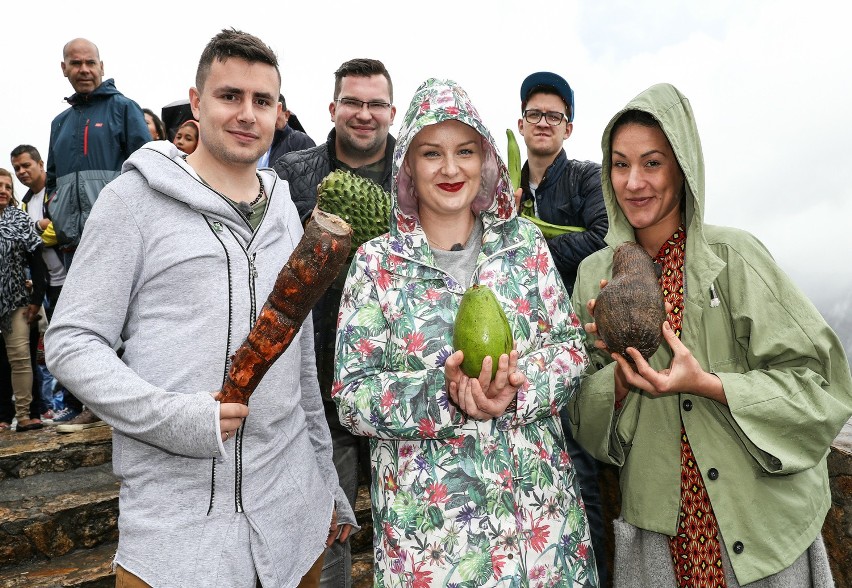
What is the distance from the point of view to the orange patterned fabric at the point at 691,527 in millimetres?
2234

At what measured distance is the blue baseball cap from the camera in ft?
14.4

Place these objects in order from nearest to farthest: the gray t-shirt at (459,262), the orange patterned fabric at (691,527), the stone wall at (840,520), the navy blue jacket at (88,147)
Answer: the orange patterned fabric at (691,527) < the gray t-shirt at (459,262) < the stone wall at (840,520) < the navy blue jacket at (88,147)

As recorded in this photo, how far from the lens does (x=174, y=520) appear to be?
197cm

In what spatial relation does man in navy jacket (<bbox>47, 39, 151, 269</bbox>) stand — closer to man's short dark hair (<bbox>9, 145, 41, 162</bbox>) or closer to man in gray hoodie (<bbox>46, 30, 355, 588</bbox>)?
man's short dark hair (<bbox>9, 145, 41, 162</bbox>)

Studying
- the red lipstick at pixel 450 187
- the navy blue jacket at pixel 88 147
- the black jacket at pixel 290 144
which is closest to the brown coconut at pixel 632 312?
the red lipstick at pixel 450 187

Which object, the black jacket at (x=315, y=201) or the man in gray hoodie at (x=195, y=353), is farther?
the black jacket at (x=315, y=201)

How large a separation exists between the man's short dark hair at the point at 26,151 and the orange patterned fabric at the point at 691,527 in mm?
8008

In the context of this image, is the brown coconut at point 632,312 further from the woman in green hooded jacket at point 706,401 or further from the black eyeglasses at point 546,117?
the black eyeglasses at point 546,117

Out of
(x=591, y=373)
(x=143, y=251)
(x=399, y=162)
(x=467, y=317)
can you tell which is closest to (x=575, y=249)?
(x=591, y=373)

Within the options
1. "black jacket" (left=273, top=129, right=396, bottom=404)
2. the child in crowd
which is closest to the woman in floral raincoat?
"black jacket" (left=273, top=129, right=396, bottom=404)

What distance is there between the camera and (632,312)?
209cm

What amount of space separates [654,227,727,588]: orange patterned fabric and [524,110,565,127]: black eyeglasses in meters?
2.22

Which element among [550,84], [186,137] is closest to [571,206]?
[550,84]

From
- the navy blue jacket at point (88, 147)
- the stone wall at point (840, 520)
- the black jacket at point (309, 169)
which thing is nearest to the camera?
the stone wall at point (840, 520)
